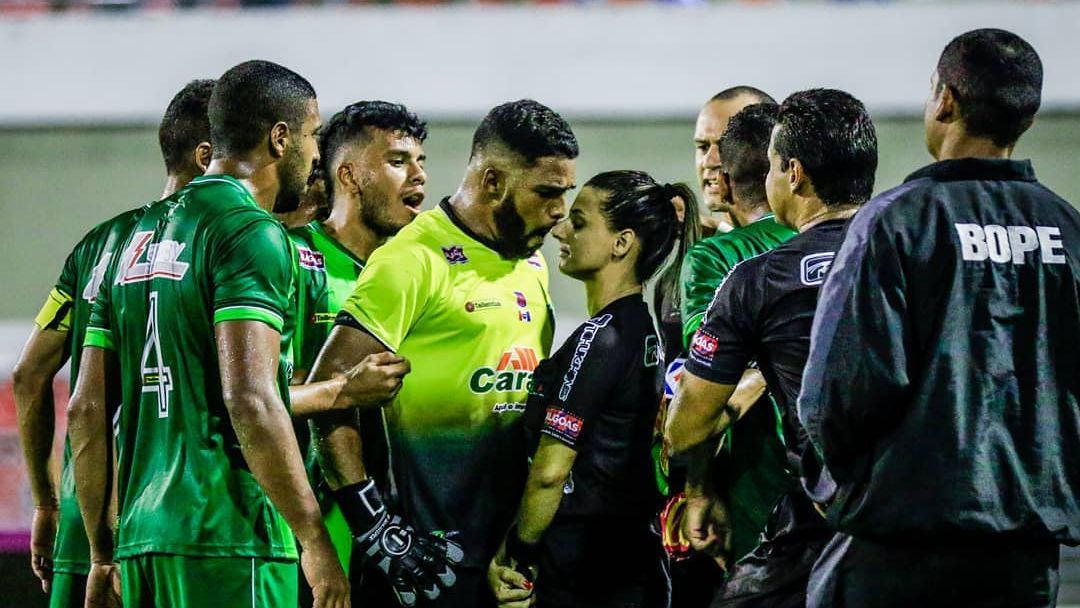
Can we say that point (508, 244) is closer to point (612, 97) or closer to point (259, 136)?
point (259, 136)

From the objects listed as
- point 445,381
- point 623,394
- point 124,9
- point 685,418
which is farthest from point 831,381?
point 124,9

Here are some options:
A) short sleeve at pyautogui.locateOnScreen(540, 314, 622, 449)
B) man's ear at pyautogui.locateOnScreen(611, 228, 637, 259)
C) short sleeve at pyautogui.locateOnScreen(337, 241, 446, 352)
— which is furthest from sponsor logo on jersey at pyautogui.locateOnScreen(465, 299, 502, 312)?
man's ear at pyautogui.locateOnScreen(611, 228, 637, 259)

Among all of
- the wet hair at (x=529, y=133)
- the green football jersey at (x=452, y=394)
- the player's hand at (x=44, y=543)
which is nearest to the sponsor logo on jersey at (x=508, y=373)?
the green football jersey at (x=452, y=394)

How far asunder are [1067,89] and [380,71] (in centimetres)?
752

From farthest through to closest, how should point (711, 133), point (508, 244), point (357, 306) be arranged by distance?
point (711, 133)
point (508, 244)
point (357, 306)

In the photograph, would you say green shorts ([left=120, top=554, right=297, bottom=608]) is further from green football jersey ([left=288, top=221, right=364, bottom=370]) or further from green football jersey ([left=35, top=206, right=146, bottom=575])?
green football jersey ([left=288, top=221, right=364, bottom=370])

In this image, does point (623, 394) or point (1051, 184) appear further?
point (1051, 184)

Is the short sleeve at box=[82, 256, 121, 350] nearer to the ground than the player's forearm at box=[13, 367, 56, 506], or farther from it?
farther from it

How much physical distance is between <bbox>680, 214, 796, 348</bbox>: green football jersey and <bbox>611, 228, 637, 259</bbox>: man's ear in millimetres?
227

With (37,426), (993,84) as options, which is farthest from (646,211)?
(37,426)

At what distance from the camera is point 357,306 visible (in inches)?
154

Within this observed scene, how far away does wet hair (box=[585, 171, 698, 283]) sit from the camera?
4.13m

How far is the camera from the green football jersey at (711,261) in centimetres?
416

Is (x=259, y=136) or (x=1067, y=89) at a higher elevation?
(x=1067, y=89)
